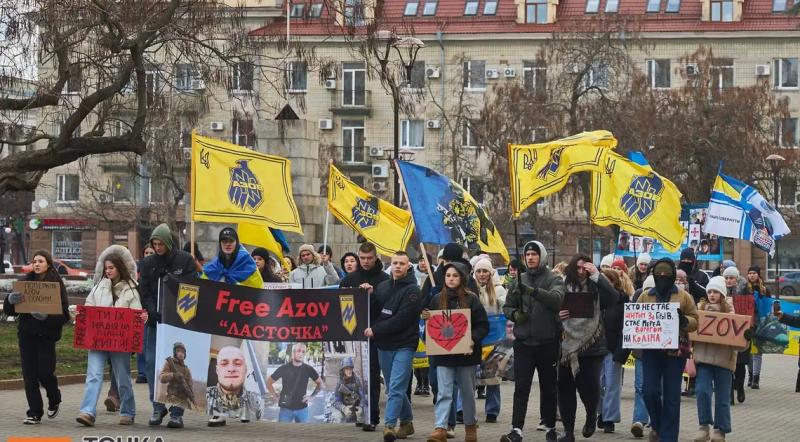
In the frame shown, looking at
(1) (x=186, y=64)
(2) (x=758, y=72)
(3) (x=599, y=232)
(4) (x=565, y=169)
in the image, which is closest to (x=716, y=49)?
(2) (x=758, y=72)

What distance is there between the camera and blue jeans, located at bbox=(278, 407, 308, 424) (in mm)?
15070

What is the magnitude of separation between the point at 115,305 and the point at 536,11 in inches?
2105

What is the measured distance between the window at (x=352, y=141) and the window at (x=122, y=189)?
894cm

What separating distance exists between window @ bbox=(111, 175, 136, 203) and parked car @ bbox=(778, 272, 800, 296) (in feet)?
85.8

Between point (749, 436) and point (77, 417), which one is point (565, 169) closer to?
point (749, 436)

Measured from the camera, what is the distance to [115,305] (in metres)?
15.8

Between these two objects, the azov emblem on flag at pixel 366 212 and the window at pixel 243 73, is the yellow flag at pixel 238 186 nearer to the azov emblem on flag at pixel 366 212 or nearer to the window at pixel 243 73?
the azov emblem on flag at pixel 366 212

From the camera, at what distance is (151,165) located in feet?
161

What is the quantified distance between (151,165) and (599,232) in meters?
15.8

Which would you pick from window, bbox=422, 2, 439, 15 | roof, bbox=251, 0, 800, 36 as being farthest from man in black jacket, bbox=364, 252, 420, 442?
window, bbox=422, 2, 439, 15

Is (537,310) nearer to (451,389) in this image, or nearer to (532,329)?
(532,329)

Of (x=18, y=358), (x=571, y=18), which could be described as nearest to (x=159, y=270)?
(x=18, y=358)

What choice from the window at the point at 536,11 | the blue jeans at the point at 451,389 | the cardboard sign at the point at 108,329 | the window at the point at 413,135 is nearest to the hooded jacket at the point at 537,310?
the blue jeans at the point at 451,389

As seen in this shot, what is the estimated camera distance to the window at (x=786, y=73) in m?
66.1
